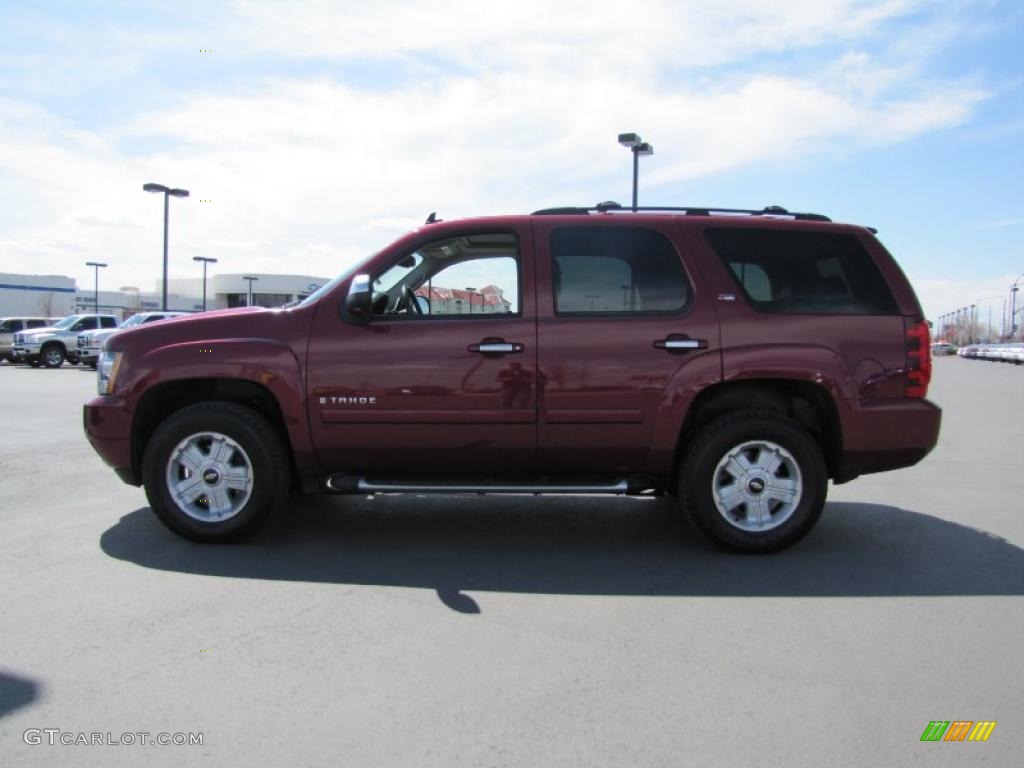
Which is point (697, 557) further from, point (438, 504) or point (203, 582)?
point (203, 582)

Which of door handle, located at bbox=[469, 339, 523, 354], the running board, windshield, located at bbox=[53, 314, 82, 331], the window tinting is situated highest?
windshield, located at bbox=[53, 314, 82, 331]

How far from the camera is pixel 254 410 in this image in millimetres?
4953

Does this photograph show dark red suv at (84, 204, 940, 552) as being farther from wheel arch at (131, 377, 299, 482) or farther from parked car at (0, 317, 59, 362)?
parked car at (0, 317, 59, 362)

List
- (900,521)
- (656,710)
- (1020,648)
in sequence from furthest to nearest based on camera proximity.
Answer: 1. (900,521)
2. (1020,648)
3. (656,710)

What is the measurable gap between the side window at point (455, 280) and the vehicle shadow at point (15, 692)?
2522 mm

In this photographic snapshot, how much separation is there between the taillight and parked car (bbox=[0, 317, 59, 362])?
102ft

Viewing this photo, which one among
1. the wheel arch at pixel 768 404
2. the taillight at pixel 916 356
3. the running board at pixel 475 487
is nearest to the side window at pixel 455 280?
the running board at pixel 475 487

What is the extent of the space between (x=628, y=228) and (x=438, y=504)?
2506mm

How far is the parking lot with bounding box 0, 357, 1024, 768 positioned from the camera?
2748 millimetres

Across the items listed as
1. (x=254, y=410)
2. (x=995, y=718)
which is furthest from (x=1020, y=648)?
(x=254, y=410)

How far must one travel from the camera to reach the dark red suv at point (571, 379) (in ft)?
15.5

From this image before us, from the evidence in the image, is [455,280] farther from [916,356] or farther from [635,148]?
[635,148]

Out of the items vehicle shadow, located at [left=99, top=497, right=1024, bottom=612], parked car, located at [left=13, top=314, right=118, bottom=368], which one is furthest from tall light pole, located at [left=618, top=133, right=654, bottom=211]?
parked car, located at [left=13, top=314, right=118, bottom=368]

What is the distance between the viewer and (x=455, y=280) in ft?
16.8
